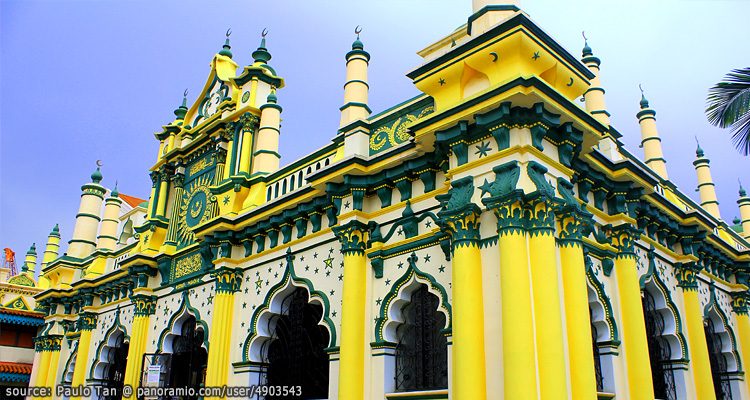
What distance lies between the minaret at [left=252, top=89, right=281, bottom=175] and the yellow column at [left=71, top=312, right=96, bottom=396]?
322 inches

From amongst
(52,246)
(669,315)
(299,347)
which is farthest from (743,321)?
(52,246)

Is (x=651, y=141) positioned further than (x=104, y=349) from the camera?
No

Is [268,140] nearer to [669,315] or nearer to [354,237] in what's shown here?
[354,237]

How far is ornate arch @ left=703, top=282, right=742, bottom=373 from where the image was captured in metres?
13.2

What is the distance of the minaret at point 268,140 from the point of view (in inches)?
525

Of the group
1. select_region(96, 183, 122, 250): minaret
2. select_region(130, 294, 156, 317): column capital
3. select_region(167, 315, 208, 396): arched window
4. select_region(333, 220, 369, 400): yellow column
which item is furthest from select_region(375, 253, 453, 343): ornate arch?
select_region(96, 183, 122, 250): minaret

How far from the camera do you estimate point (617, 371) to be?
8.89 metres

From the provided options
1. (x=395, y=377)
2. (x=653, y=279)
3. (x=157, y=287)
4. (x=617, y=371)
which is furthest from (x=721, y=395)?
(x=157, y=287)

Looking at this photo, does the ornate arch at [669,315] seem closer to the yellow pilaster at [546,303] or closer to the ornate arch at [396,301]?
the yellow pilaster at [546,303]

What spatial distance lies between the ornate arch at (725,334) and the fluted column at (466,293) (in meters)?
8.04

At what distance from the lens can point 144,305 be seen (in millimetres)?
15141

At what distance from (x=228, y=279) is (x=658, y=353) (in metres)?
8.38

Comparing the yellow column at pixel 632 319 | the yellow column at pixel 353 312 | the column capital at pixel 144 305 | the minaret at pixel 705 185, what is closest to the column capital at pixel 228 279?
the yellow column at pixel 353 312

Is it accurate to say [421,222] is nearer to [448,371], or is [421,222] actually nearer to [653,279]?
[448,371]
